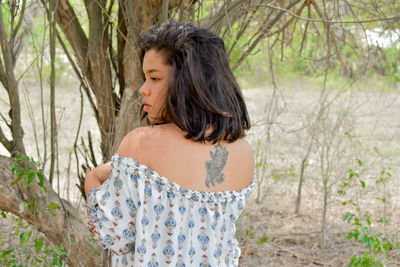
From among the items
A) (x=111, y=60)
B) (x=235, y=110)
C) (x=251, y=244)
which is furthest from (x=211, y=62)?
(x=251, y=244)

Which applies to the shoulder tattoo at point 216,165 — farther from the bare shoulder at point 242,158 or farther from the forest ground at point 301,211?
the forest ground at point 301,211

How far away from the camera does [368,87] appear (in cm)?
855

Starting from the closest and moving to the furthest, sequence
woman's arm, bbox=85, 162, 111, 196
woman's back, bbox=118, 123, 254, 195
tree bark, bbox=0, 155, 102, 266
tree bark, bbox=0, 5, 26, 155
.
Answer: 1. woman's back, bbox=118, 123, 254, 195
2. woman's arm, bbox=85, 162, 111, 196
3. tree bark, bbox=0, 5, 26, 155
4. tree bark, bbox=0, 155, 102, 266

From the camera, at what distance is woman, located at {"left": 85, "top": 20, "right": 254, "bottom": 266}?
4.70 ft

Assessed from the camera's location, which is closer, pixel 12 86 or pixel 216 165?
pixel 216 165

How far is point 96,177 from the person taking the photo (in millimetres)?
1599

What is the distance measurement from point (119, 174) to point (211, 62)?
46 centimetres

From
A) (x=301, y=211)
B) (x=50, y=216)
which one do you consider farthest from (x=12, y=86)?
(x=301, y=211)

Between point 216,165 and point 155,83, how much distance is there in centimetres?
33

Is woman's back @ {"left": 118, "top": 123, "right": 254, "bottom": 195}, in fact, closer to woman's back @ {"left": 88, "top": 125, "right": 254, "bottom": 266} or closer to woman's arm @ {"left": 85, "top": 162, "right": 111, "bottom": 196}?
woman's back @ {"left": 88, "top": 125, "right": 254, "bottom": 266}

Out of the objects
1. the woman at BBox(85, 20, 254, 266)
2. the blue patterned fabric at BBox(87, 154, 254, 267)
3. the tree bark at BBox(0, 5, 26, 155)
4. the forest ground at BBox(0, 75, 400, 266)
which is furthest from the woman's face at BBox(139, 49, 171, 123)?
the forest ground at BBox(0, 75, 400, 266)

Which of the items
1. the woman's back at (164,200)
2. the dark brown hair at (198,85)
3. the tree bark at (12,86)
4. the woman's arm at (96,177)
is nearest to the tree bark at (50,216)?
the tree bark at (12,86)

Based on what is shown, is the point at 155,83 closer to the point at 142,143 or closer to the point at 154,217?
the point at 142,143

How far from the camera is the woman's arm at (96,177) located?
1579 mm
